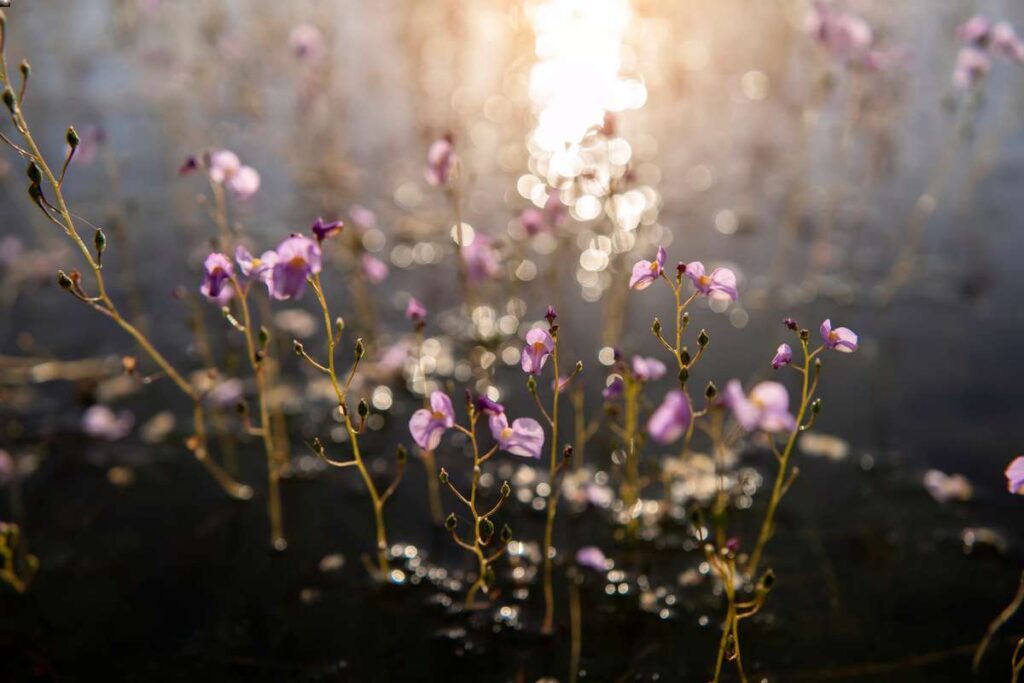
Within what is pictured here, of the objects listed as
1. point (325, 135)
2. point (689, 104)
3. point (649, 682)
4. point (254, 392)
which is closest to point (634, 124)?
point (689, 104)

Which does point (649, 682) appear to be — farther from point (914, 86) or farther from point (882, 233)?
point (914, 86)

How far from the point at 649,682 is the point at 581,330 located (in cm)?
152

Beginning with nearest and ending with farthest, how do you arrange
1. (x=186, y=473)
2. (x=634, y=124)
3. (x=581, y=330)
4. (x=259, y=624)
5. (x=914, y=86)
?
(x=259, y=624) → (x=186, y=473) → (x=581, y=330) → (x=634, y=124) → (x=914, y=86)

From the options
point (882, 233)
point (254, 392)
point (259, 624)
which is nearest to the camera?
point (259, 624)

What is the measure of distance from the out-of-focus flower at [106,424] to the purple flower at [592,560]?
146 cm

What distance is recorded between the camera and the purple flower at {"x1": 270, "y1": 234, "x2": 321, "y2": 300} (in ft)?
5.12

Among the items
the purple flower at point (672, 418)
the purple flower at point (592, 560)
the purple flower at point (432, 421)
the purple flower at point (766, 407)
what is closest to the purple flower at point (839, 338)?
the purple flower at point (766, 407)

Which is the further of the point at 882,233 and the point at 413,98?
the point at 413,98

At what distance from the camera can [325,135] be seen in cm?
459

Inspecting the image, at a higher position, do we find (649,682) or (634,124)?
(634,124)

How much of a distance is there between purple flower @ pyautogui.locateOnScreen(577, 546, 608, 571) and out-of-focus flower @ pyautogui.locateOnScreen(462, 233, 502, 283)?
3.07ft

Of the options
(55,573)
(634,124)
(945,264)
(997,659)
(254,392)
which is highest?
(634,124)

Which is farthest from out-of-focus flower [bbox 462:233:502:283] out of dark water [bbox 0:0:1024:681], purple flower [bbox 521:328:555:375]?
purple flower [bbox 521:328:555:375]

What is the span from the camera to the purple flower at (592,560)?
6.76 ft
